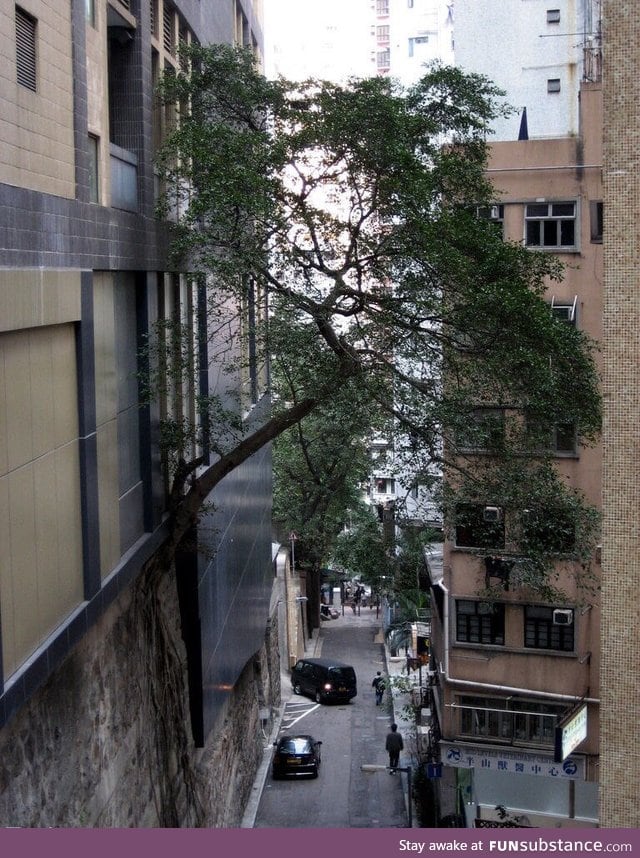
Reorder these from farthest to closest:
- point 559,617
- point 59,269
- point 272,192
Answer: point 559,617, point 272,192, point 59,269

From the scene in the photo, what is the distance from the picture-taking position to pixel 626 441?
13.1 meters

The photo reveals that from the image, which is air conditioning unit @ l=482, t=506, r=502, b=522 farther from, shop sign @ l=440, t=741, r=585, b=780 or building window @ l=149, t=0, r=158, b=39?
building window @ l=149, t=0, r=158, b=39

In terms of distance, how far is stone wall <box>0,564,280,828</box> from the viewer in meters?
10.5

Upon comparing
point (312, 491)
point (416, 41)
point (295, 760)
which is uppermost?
point (416, 41)

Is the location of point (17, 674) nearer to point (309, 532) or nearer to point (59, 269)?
point (59, 269)

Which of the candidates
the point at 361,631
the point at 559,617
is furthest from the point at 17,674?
the point at 361,631

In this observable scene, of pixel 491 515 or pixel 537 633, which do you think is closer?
pixel 491 515

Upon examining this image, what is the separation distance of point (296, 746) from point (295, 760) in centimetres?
41

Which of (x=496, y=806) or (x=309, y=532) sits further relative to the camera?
(x=309, y=532)

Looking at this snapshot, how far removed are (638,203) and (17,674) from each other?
8536 mm

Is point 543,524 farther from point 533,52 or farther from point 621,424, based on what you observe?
point 533,52

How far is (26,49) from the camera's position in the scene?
10.7 meters

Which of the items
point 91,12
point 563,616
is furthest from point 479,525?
point 91,12

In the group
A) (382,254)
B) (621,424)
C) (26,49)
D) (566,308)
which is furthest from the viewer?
(566,308)
